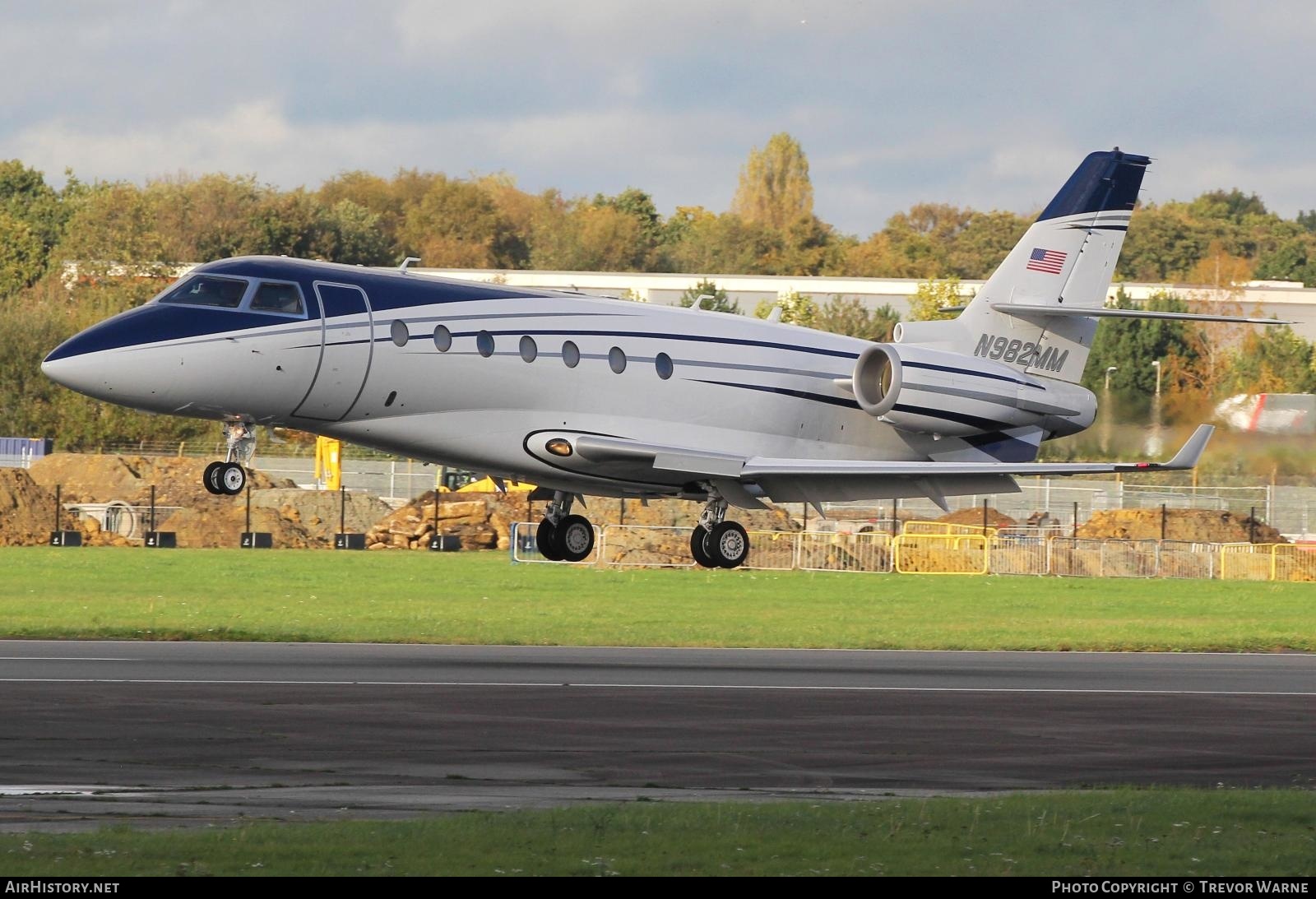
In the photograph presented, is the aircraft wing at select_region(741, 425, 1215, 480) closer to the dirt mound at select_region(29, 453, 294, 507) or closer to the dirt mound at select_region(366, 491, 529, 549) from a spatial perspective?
the dirt mound at select_region(366, 491, 529, 549)

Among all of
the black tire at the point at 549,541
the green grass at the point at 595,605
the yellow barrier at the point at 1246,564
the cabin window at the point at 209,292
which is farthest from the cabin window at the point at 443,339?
the yellow barrier at the point at 1246,564

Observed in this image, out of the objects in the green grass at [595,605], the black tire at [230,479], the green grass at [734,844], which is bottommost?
the green grass at [595,605]

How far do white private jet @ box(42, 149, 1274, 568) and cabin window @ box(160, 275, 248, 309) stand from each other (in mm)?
32

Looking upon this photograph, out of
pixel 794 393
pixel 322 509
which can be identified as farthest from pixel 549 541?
pixel 322 509

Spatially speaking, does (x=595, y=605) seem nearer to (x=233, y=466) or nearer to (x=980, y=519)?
(x=233, y=466)

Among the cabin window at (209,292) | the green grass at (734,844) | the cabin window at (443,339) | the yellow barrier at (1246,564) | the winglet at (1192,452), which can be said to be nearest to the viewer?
the green grass at (734,844)

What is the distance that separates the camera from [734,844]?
13.1 meters

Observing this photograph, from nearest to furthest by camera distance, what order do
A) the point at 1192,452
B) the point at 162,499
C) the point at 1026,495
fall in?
the point at 1192,452 < the point at 162,499 < the point at 1026,495

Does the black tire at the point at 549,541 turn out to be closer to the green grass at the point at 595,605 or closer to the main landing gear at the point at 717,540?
the main landing gear at the point at 717,540

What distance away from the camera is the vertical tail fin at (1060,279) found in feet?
112

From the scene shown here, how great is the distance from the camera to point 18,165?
133750 millimetres

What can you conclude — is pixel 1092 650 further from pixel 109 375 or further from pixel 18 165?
pixel 18 165

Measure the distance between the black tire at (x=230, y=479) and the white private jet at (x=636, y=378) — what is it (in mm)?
51

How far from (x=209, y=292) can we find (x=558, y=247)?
331ft
